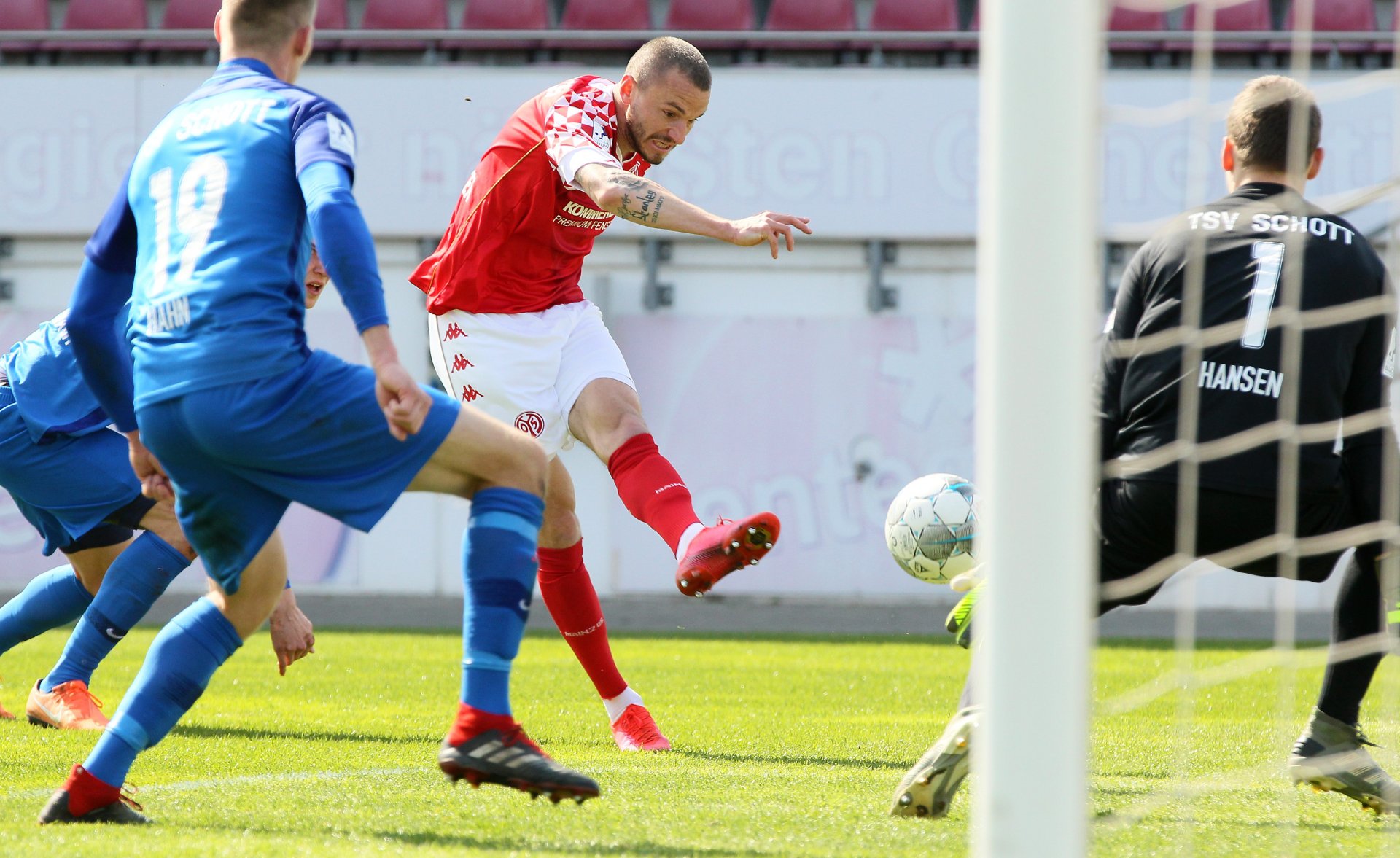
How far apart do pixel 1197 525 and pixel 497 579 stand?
1561mm

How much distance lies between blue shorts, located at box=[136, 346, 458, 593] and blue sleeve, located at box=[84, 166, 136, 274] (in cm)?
44

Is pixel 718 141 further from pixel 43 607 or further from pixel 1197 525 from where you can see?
pixel 1197 525

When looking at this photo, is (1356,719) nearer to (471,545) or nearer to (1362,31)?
(471,545)

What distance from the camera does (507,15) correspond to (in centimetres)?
1463

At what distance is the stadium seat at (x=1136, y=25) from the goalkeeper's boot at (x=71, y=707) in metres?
11.7

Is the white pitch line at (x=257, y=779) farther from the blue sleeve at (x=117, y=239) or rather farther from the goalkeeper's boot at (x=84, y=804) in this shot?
the blue sleeve at (x=117, y=239)

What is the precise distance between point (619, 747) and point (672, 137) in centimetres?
183

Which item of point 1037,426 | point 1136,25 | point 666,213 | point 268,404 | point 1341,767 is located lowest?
point 1341,767

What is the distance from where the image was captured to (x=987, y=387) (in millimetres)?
1809

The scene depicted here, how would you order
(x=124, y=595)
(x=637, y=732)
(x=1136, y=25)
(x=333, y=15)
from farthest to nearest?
(x=333, y=15) → (x=1136, y=25) → (x=124, y=595) → (x=637, y=732)

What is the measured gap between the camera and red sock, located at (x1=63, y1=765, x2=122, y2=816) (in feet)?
9.36

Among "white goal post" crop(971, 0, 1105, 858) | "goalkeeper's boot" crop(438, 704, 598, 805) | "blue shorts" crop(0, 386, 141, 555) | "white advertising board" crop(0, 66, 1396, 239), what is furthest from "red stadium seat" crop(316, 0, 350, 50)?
"white goal post" crop(971, 0, 1105, 858)

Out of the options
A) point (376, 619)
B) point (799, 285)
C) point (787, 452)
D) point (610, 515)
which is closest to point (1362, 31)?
point (799, 285)

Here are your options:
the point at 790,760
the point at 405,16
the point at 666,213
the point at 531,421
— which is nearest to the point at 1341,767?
the point at 790,760
